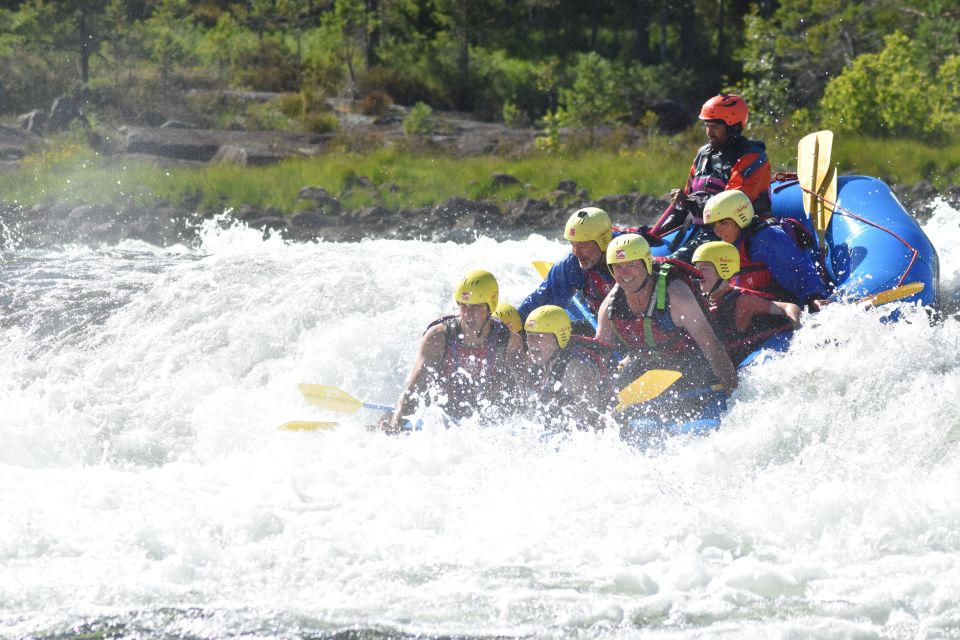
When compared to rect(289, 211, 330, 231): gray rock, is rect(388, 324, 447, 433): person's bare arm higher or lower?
higher

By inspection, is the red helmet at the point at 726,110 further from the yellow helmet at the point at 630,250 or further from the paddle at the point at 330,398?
the paddle at the point at 330,398

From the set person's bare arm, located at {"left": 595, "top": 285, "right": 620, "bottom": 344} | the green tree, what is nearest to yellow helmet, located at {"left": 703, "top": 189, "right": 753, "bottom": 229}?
person's bare arm, located at {"left": 595, "top": 285, "right": 620, "bottom": 344}

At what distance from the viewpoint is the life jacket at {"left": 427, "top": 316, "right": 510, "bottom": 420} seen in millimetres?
6219

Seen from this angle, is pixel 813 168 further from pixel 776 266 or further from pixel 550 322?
pixel 550 322

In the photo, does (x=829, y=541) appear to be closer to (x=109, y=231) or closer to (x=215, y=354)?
(x=215, y=354)

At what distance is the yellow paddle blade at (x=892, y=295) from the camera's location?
6.42 metres

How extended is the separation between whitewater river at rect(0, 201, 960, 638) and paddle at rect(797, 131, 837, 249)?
1.61 metres

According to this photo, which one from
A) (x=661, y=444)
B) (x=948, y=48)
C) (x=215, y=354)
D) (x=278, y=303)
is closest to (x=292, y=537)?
(x=661, y=444)

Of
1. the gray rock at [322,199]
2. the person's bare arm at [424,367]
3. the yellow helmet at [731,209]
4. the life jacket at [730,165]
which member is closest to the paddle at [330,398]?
the person's bare arm at [424,367]

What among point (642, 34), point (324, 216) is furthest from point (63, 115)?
point (642, 34)

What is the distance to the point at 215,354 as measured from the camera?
8398 millimetres

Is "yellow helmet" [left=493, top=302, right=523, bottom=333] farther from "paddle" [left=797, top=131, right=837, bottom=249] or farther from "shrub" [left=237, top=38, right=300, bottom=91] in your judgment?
"shrub" [left=237, top=38, right=300, bottom=91]

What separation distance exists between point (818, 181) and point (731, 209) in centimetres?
148

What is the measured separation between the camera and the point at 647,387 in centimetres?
579
